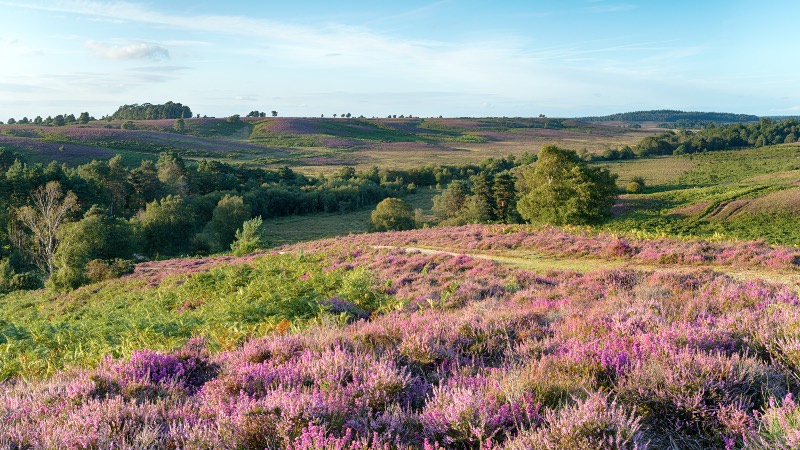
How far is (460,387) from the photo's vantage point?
3938mm

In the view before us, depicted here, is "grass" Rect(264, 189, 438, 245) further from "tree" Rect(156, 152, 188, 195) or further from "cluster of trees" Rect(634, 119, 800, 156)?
"cluster of trees" Rect(634, 119, 800, 156)

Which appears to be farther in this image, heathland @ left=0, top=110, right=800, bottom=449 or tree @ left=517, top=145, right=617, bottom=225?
tree @ left=517, top=145, right=617, bottom=225

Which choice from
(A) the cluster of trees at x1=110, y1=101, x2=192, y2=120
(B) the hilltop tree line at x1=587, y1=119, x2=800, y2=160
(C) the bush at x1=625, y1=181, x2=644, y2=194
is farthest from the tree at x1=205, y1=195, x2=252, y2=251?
(A) the cluster of trees at x1=110, y1=101, x2=192, y2=120

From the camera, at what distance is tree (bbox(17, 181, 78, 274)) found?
40.6 metres

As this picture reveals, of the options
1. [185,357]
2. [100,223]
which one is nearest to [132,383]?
[185,357]

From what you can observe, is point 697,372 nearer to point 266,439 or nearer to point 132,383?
point 266,439

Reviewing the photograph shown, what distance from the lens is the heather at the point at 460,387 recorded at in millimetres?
3262

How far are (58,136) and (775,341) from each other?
12319 centimetres

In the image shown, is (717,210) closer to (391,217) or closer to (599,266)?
(391,217)

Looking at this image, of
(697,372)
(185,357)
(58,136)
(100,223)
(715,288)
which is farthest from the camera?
(58,136)

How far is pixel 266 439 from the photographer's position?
131 inches

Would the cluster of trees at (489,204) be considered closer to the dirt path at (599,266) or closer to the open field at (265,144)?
the dirt path at (599,266)

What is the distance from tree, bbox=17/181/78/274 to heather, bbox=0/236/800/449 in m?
42.8

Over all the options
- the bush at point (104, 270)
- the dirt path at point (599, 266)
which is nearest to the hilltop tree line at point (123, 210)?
the bush at point (104, 270)
